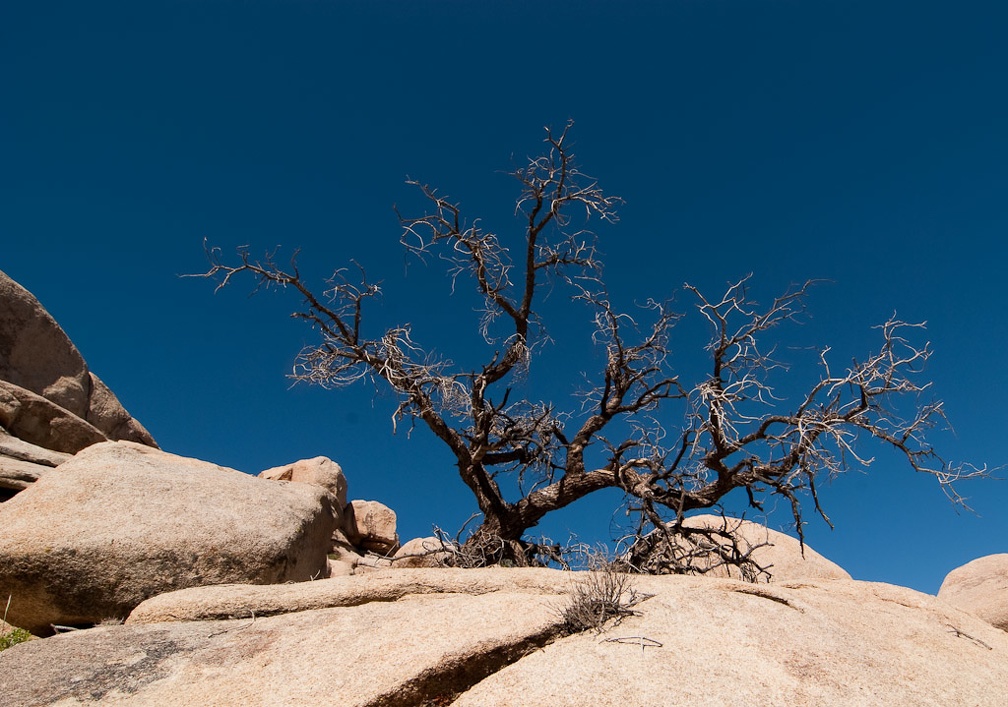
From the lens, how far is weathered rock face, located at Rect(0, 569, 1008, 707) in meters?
4.22

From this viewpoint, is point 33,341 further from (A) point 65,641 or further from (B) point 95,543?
(A) point 65,641

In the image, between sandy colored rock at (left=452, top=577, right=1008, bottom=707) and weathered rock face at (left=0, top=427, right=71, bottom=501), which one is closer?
sandy colored rock at (left=452, top=577, right=1008, bottom=707)

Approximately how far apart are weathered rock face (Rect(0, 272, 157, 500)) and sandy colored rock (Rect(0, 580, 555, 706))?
24.3 feet

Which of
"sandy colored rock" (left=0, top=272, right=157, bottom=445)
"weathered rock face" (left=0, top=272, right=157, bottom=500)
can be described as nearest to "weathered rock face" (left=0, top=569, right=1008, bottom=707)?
"weathered rock face" (left=0, top=272, right=157, bottom=500)

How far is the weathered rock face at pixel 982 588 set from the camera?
Result: 1357cm

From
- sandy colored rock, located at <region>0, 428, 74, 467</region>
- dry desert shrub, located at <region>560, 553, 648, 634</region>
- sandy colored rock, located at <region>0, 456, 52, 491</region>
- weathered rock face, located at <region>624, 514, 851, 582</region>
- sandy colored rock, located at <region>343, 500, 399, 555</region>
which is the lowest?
dry desert shrub, located at <region>560, 553, 648, 634</region>

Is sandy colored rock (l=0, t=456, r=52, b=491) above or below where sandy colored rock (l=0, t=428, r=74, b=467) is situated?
below

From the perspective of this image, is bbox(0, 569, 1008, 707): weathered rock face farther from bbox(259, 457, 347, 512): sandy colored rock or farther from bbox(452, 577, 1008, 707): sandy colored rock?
bbox(259, 457, 347, 512): sandy colored rock

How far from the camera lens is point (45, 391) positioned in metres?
16.7

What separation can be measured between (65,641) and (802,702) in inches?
187

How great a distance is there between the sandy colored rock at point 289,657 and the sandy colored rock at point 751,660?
0.26 metres

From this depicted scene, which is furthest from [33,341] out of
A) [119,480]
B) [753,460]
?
[753,460]

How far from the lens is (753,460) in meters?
10.7

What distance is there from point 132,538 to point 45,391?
1128cm
